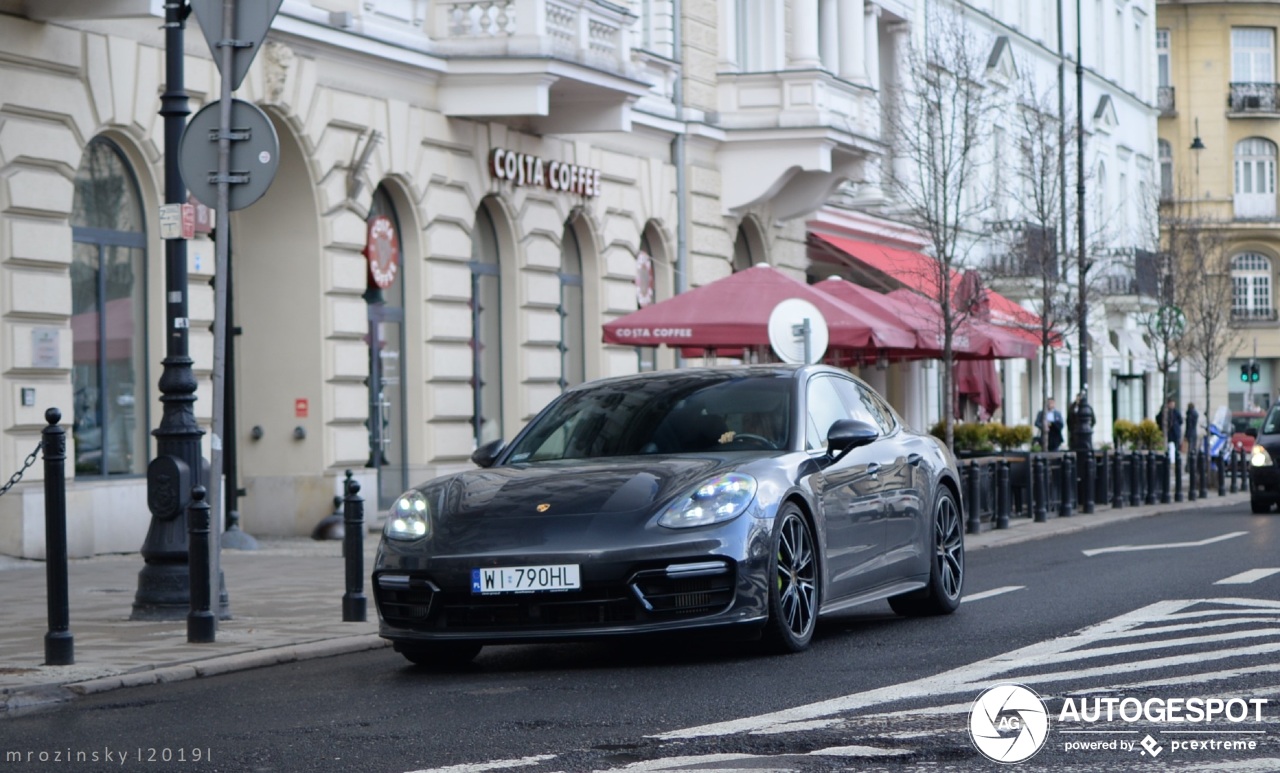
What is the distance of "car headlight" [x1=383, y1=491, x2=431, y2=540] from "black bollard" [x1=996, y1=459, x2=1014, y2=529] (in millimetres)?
14360

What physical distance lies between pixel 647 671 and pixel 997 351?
56.9 ft

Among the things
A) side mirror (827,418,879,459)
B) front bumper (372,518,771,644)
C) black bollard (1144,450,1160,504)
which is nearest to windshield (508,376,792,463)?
side mirror (827,418,879,459)

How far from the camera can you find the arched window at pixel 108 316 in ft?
62.0

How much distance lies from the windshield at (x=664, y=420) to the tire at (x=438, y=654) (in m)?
1.15

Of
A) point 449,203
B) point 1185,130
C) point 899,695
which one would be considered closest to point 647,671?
point 899,695

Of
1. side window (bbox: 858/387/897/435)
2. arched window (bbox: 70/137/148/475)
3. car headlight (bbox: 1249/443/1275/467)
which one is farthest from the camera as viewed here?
car headlight (bbox: 1249/443/1275/467)

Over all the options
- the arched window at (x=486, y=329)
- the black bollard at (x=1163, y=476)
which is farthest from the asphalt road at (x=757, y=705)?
the black bollard at (x=1163, y=476)

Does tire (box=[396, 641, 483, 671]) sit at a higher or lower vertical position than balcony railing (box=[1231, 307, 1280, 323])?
lower

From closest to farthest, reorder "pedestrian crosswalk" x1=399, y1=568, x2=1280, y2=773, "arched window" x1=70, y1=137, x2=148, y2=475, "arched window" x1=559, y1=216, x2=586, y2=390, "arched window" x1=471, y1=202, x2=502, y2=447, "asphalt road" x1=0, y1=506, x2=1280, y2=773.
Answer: "pedestrian crosswalk" x1=399, y1=568, x2=1280, y2=773 → "asphalt road" x1=0, y1=506, x2=1280, y2=773 → "arched window" x1=70, y1=137, x2=148, y2=475 → "arched window" x1=471, y1=202, x2=502, y2=447 → "arched window" x1=559, y1=216, x2=586, y2=390

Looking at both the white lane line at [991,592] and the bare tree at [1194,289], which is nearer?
the white lane line at [991,592]

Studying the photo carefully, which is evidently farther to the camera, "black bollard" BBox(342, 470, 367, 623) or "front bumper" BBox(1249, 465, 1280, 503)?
"front bumper" BBox(1249, 465, 1280, 503)

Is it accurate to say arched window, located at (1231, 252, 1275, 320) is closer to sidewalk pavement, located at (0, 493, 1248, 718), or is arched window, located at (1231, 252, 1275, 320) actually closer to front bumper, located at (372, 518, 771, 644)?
sidewalk pavement, located at (0, 493, 1248, 718)

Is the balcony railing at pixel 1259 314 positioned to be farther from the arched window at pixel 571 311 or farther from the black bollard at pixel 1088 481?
the arched window at pixel 571 311

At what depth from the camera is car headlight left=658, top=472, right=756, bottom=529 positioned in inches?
383
